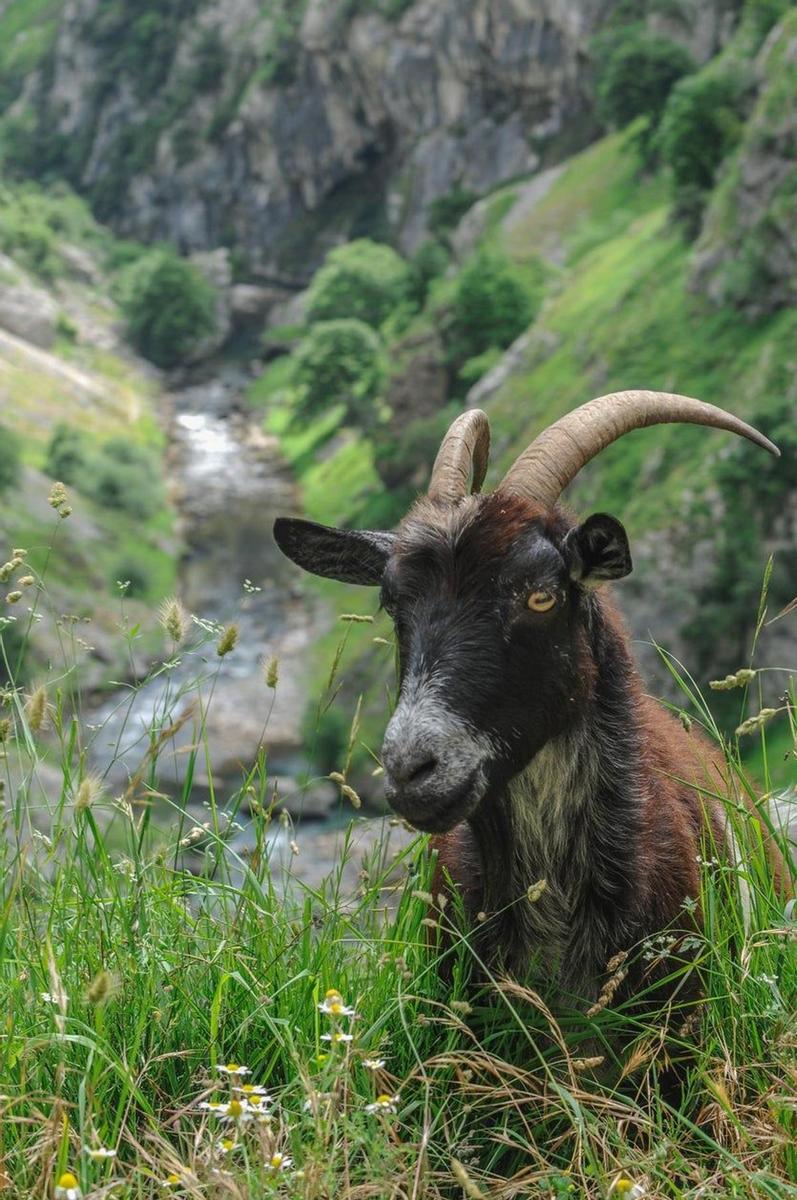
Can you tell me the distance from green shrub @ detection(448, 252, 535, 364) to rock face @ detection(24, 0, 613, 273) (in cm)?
4276

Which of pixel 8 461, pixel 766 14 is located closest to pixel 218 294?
pixel 8 461

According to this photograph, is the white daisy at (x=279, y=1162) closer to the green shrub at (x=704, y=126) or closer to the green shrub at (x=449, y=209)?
the green shrub at (x=704, y=126)

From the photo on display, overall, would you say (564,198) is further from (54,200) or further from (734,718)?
(54,200)

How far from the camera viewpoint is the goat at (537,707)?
5.93 metres

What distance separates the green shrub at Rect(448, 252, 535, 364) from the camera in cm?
8088

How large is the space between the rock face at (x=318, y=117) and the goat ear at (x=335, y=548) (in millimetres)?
120421

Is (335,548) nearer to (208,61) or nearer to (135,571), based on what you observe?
(135,571)

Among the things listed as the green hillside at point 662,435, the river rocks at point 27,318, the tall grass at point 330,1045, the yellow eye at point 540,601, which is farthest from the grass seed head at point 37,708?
the river rocks at point 27,318

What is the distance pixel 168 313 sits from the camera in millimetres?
129750

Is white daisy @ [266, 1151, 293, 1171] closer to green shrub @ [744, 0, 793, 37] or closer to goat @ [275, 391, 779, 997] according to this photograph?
goat @ [275, 391, 779, 997]

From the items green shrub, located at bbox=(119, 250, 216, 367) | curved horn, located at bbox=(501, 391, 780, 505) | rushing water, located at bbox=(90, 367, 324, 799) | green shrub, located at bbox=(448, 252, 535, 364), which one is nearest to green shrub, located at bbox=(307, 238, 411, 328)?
rushing water, located at bbox=(90, 367, 324, 799)

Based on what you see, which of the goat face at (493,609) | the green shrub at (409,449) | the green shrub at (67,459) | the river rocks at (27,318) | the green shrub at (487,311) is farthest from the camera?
the river rocks at (27,318)

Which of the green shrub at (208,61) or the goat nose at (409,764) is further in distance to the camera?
the green shrub at (208,61)

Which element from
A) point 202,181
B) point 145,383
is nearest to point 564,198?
point 145,383
